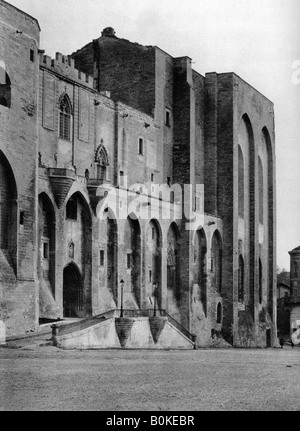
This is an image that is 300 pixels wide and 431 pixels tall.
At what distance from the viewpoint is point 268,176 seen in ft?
220

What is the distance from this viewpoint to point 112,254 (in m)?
42.7

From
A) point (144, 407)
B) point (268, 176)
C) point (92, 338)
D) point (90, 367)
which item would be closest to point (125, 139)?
point (92, 338)

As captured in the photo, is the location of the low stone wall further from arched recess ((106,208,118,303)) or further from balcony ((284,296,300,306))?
balcony ((284,296,300,306))

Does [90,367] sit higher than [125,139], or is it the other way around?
[125,139]

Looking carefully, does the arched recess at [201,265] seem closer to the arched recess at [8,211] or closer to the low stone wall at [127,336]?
the low stone wall at [127,336]

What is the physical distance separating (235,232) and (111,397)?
42609 mm

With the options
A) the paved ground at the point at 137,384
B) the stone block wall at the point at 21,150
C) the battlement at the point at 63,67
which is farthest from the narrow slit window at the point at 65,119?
Result: the paved ground at the point at 137,384

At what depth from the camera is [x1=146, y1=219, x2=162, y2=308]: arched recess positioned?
46.8 meters

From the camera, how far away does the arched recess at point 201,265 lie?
5303 centimetres

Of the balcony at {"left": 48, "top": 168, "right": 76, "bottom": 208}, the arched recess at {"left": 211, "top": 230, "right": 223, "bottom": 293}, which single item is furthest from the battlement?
the arched recess at {"left": 211, "top": 230, "right": 223, "bottom": 293}

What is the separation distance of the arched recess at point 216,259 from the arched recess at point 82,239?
16.5 m

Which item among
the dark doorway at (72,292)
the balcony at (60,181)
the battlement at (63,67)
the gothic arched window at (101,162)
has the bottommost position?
the dark doorway at (72,292)

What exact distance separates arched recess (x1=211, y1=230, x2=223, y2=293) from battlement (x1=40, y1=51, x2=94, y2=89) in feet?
50.4
